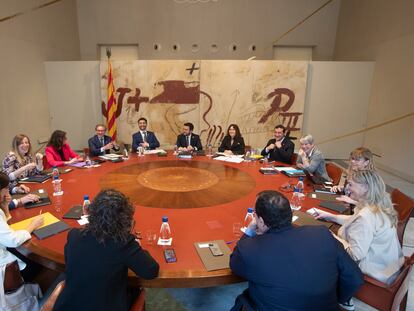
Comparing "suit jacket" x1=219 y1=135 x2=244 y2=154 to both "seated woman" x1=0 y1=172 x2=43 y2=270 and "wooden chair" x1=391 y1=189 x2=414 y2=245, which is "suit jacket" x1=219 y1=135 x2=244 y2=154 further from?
"seated woman" x1=0 y1=172 x2=43 y2=270

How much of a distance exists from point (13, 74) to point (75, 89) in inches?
55.4

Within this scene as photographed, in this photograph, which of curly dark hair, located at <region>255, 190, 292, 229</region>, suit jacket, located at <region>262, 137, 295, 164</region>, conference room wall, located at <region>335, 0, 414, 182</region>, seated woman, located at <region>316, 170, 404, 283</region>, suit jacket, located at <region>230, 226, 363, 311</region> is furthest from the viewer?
conference room wall, located at <region>335, 0, 414, 182</region>

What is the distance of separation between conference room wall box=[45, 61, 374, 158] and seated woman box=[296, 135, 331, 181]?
363 centimetres

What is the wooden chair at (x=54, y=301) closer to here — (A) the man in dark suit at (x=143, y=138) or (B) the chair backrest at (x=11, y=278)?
(B) the chair backrest at (x=11, y=278)

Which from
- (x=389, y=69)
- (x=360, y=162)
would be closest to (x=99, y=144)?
(x=360, y=162)

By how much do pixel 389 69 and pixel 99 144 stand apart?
618cm

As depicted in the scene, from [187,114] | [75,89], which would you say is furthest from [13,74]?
[187,114]

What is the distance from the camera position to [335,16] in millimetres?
7969

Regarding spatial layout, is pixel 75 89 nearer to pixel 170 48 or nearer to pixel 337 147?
pixel 170 48

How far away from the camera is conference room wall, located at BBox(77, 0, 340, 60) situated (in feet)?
25.6

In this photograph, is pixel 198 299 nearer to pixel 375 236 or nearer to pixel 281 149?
pixel 375 236

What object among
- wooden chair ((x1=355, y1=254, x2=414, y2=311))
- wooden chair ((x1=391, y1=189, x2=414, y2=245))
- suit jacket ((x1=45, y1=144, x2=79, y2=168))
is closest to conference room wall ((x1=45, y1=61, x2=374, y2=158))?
suit jacket ((x1=45, y1=144, x2=79, y2=168))

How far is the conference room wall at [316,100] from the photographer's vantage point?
6.68 m

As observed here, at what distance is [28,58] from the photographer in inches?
236
